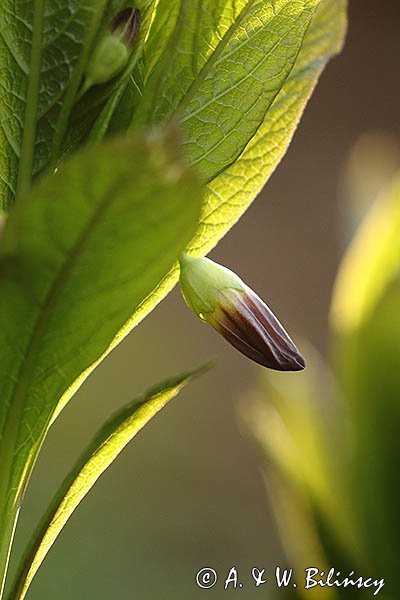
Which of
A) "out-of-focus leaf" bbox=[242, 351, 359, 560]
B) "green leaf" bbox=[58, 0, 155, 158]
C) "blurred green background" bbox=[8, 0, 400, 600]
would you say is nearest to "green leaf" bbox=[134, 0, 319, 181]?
"green leaf" bbox=[58, 0, 155, 158]

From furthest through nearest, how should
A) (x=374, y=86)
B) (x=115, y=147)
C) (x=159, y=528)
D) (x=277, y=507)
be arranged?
1. (x=374, y=86)
2. (x=159, y=528)
3. (x=277, y=507)
4. (x=115, y=147)

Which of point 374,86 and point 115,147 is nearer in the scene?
point 115,147

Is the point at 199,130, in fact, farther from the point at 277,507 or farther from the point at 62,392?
Result: the point at 277,507

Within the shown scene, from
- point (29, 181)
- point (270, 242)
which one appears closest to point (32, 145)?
point (29, 181)

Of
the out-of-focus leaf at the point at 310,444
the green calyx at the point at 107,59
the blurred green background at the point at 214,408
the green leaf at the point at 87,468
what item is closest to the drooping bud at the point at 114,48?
the green calyx at the point at 107,59

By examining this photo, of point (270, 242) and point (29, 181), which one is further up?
point (270, 242)

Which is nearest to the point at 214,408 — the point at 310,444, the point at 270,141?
the point at 310,444

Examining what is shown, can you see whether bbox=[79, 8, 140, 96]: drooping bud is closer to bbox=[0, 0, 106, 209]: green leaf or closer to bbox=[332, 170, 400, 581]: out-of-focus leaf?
bbox=[0, 0, 106, 209]: green leaf

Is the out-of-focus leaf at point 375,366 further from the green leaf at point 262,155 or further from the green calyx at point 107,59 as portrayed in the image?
the green calyx at point 107,59
